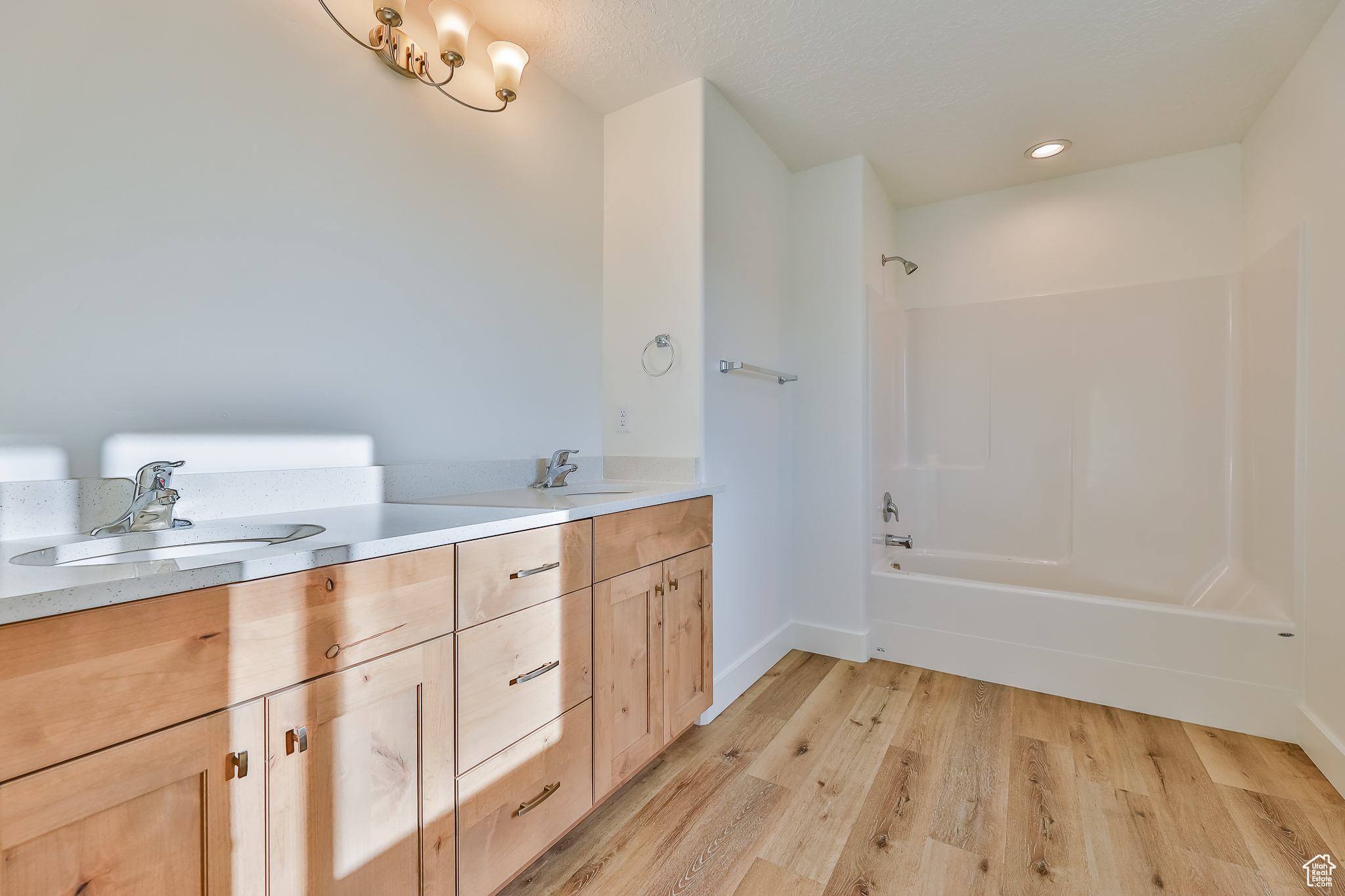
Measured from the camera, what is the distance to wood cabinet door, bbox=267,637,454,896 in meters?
0.81

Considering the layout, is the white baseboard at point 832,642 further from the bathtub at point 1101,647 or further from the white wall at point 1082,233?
the white wall at point 1082,233

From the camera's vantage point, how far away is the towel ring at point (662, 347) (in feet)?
6.86

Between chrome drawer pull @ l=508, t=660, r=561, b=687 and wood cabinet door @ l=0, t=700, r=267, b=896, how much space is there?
46cm

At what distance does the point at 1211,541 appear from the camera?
2578mm

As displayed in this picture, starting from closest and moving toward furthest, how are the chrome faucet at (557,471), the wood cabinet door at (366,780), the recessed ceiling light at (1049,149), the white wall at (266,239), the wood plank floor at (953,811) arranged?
1. the wood cabinet door at (366,780)
2. the white wall at (266,239)
3. the wood plank floor at (953,811)
4. the chrome faucet at (557,471)
5. the recessed ceiling light at (1049,149)

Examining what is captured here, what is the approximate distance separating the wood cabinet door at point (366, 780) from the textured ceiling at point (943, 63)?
71.8 inches

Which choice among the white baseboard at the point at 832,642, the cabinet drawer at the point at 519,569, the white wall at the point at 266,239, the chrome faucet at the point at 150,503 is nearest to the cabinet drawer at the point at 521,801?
the cabinet drawer at the point at 519,569

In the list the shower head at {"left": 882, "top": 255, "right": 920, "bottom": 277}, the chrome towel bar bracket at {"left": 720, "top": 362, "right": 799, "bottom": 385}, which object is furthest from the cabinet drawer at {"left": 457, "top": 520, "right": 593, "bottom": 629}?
the shower head at {"left": 882, "top": 255, "right": 920, "bottom": 277}

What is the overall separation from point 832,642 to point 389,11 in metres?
2.78

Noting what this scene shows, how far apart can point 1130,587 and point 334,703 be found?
10.8 feet

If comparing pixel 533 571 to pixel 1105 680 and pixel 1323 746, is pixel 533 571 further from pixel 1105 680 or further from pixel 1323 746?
pixel 1323 746

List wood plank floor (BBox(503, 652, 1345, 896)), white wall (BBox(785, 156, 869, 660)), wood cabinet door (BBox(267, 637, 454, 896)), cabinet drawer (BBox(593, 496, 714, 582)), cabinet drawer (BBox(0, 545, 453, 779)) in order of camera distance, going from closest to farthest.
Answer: cabinet drawer (BBox(0, 545, 453, 779)) < wood cabinet door (BBox(267, 637, 454, 896)) < wood plank floor (BBox(503, 652, 1345, 896)) < cabinet drawer (BBox(593, 496, 714, 582)) < white wall (BBox(785, 156, 869, 660))

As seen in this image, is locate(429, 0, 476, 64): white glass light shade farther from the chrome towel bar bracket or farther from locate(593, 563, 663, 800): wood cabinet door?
locate(593, 563, 663, 800): wood cabinet door

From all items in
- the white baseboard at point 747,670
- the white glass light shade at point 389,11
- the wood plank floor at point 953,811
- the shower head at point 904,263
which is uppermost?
the white glass light shade at point 389,11
